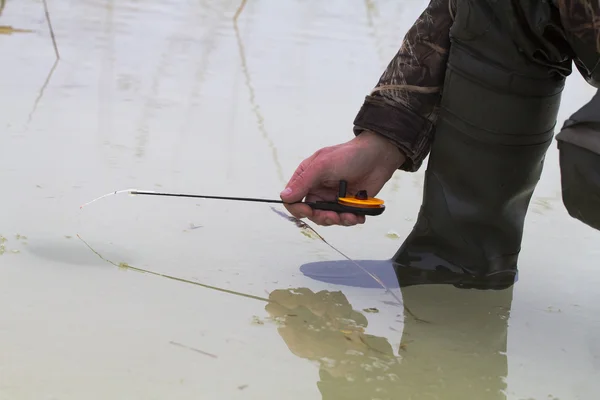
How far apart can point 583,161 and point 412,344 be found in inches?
13.8

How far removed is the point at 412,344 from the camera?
4.36 feet

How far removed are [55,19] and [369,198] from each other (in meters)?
2.49

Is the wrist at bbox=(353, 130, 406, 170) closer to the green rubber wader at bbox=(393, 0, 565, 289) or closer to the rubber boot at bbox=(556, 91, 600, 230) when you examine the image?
the green rubber wader at bbox=(393, 0, 565, 289)

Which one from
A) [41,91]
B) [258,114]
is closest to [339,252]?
[258,114]

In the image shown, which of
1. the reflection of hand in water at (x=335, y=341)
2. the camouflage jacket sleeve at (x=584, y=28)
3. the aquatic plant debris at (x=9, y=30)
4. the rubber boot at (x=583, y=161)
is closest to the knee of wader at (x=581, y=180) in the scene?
the rubber boot at (x=583, y=161)

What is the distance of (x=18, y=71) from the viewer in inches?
106

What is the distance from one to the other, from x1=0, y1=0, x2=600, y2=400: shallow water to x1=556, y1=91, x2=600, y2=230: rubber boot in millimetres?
214

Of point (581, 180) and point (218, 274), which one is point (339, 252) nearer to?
point (218, 274)

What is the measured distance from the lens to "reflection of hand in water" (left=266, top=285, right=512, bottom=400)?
119 cm

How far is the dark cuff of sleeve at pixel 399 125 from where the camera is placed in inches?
62.2

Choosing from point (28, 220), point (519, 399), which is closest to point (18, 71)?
point (28, 220)

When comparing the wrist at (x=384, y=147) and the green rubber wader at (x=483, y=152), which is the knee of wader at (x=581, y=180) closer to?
the green rubber wader at (x=483, y=152)

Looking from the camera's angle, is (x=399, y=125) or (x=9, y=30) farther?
(x=9, y=30)

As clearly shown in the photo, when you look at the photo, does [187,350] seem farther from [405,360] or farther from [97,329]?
[405,360]
